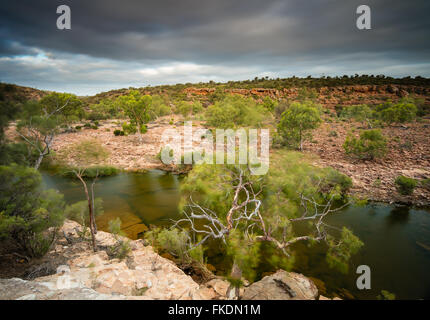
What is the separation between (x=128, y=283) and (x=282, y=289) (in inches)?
214

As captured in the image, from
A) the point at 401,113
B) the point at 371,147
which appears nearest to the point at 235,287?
the point at 371,147

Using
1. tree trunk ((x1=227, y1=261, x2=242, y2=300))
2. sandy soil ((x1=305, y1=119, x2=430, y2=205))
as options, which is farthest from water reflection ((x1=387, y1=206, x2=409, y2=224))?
tree trunk ((x1=227, y1=261, x2=242, y2=300))

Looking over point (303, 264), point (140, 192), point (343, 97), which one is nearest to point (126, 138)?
point (140, 192)

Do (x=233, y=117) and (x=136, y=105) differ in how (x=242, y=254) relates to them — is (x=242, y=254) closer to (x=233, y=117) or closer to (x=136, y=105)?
(x=233, y=117)

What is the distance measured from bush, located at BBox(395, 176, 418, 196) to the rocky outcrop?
12.5m

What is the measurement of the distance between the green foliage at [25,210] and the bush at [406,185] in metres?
21.0

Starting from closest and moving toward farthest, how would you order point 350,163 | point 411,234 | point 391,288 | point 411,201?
point 391,288 → point 411,234 → point 411,201 → point 350,163

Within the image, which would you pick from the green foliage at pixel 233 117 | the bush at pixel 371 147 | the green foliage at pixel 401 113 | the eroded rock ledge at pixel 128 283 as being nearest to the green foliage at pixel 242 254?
the eroded rock ledge at pixel 128 283

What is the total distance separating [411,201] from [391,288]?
900 centimetres

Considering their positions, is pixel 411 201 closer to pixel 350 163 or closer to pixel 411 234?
pixel 411 234

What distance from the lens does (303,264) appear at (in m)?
9.16

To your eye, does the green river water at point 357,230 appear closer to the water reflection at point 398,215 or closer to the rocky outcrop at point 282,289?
the water reflection at point 398,215

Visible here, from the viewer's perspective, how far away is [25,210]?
6859mm

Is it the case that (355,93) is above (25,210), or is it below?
above
